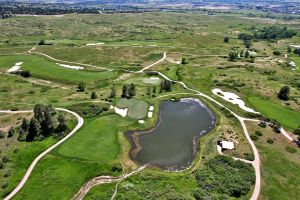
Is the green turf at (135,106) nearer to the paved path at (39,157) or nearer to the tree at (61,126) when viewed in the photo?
the paved path at (39,157)

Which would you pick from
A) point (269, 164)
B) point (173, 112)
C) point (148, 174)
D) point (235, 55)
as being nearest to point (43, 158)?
point (148, 174)

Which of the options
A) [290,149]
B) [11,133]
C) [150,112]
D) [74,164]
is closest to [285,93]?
[290,149]

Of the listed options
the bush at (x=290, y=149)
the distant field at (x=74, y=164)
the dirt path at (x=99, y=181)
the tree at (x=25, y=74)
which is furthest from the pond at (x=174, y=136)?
the tree at (x=25, y=74)

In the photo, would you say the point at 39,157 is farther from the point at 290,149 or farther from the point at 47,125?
the point at 290,149

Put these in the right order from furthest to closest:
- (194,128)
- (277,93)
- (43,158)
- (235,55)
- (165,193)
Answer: (235,55), (277,93), (194,128), (43,158), (165,193)

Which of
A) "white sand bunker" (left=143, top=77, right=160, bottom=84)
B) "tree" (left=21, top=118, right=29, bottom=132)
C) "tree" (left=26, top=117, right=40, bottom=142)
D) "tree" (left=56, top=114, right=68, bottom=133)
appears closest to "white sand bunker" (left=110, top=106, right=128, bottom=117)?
"tree" (left=56, top=114, right=68, bottom=133)

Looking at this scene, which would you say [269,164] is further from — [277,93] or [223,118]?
[277,93]

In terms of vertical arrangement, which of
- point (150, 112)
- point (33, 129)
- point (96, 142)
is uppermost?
point (33, 129)
